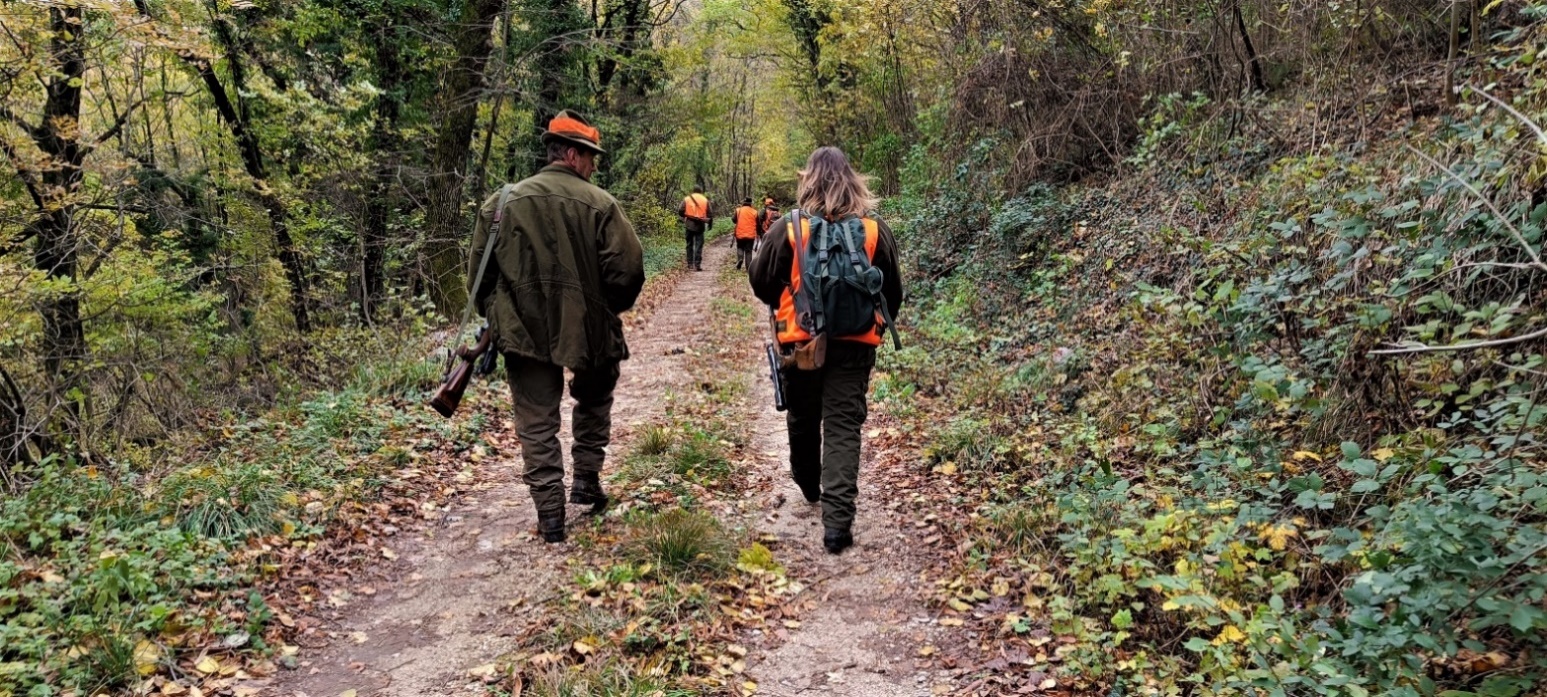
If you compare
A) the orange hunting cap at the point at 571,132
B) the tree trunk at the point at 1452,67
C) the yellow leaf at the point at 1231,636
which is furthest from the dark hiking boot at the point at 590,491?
the tree trunk at the point at 1452,67

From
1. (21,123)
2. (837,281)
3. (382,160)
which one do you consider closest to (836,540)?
(837,281)

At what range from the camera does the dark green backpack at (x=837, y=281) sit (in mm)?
4566

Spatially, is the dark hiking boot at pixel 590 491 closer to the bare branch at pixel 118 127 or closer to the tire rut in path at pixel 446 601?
the tire rut in path at pixel 446 601

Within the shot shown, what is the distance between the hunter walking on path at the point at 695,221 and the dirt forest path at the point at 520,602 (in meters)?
14.3

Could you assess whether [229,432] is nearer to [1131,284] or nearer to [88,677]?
[88,677]

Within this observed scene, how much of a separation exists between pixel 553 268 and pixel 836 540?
2317 millimetres

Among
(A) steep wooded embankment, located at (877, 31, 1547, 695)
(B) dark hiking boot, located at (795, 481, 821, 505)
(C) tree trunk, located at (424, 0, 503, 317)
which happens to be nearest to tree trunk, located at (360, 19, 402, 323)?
(C) tree trunk, located at (424, 0, 503, 317)

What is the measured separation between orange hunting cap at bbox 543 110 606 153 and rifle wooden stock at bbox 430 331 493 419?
1.24 m

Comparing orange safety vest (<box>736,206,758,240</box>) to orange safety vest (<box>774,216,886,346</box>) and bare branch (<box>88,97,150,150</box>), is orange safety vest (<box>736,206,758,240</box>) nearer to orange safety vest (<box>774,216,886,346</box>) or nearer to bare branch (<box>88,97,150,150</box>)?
bare branch (<box>88,97,150,150</box>)

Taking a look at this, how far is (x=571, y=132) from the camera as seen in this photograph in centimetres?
494

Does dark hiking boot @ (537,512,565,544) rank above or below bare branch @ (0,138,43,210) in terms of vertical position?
below

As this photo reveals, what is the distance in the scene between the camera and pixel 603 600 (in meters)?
4.13

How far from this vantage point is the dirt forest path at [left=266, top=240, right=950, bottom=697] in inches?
145

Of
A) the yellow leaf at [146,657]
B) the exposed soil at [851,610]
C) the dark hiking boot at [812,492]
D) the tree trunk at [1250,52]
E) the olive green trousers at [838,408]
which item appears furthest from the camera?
the tree trunk at [1250,52]
